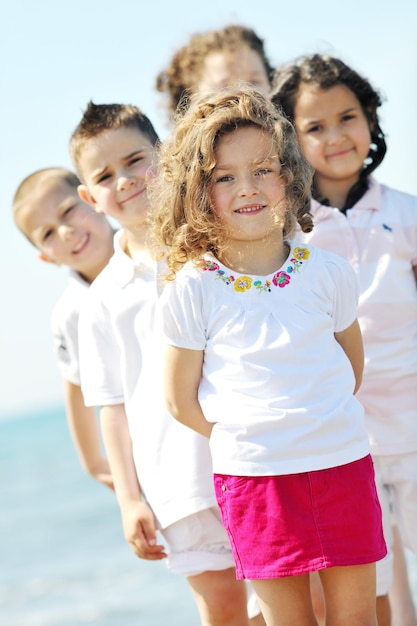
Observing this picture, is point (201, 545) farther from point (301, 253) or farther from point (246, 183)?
point (246, 183)

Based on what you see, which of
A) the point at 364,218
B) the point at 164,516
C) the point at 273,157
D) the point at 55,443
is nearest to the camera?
the point at 273,157

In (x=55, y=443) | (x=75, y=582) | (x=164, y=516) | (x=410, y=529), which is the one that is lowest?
(x=55, y=443)

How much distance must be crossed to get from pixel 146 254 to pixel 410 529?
1.31m

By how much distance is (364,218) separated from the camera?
3260mm

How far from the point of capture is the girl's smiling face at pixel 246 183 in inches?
99.3

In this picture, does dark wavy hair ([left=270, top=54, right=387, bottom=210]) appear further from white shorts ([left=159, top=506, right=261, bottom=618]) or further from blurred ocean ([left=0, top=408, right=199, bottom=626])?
A: blurred ocean ([left=0, top=408, right=199, bottom=626])

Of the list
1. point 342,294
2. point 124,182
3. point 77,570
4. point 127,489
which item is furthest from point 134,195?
point 77,570

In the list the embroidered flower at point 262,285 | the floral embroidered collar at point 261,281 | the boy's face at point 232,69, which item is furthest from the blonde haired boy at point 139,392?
the boy's face at point 232,69

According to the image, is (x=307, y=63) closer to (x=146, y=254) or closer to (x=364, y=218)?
(x=364, y=218)

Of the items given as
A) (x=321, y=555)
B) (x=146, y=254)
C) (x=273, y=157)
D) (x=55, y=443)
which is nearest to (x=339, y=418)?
(x=321, y=555)

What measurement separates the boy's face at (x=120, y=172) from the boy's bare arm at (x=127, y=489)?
2.09ft

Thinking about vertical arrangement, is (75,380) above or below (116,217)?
below

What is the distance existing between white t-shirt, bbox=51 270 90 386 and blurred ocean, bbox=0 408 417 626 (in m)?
4.76

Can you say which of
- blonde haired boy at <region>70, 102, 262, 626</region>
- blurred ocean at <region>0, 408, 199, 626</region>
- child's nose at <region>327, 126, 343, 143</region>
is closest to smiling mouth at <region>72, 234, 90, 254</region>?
blonde haired boy at <region>70, 102, 262, 626</region>
